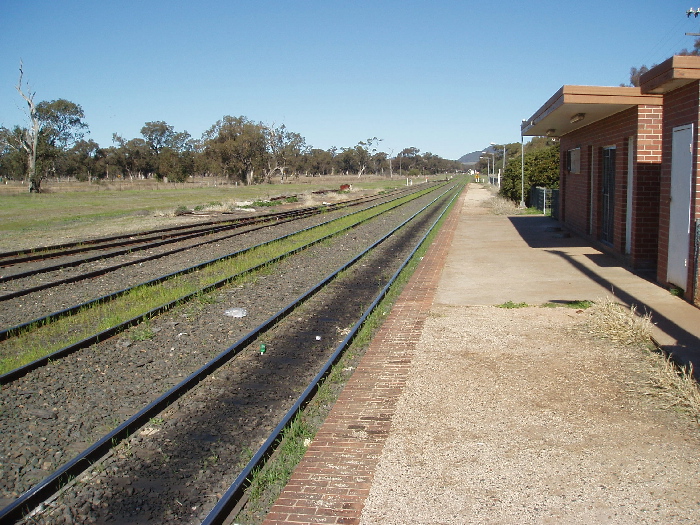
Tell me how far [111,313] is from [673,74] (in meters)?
9.03

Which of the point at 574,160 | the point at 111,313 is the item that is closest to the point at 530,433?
the point at 111,313

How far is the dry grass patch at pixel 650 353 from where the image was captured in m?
5.88

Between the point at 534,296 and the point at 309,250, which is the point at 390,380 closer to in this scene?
the point at 534,296

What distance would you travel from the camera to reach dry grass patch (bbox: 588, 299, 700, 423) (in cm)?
588

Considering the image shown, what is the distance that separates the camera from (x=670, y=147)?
10.4 meters

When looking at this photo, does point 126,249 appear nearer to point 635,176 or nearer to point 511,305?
point 511,305

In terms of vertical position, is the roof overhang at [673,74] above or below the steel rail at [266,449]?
above

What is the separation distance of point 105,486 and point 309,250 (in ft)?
45.9

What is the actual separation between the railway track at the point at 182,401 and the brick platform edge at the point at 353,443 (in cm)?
43

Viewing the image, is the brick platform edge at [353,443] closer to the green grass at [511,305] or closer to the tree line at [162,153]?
the green grass at [511,305]

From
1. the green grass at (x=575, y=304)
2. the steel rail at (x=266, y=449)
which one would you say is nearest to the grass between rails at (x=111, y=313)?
the steel rail at (x=266, y=449)

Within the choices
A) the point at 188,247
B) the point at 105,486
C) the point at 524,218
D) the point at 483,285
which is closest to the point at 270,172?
the point at 524,218

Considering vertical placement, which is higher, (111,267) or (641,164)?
(641,164)

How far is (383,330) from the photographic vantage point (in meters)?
9.20
